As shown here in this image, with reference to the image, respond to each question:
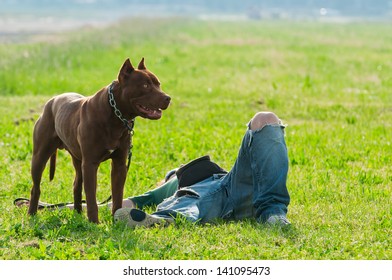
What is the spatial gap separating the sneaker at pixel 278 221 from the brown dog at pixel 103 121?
1197 millimetres

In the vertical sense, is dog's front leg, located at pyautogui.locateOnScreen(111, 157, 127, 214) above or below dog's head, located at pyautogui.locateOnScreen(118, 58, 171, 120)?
below

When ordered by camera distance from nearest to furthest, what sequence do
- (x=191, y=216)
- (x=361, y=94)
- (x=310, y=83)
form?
(x=191, y=216), (x=361, y=94), (x=310, y=83)

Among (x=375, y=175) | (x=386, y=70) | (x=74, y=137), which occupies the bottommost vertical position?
(x=386, y=70)

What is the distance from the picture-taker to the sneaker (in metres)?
7.00

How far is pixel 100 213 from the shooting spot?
25.8 ft

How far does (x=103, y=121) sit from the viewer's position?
278 inches

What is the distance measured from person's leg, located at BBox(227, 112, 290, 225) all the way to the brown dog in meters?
0.76

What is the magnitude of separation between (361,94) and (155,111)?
11.8 m

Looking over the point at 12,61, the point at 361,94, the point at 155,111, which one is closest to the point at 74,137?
the point at 155,111

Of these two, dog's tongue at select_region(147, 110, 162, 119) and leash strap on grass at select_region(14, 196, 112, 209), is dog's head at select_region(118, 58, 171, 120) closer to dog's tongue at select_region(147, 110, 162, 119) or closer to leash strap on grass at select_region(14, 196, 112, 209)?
dog's tongue at select_region(147, 110, 162, 119)

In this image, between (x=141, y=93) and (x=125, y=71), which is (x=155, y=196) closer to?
(x=141, y=93)

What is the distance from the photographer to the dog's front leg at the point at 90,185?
7195 millimetres

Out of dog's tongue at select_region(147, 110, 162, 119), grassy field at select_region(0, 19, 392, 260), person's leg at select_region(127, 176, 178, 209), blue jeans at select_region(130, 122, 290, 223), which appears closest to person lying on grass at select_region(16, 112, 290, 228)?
blue jeans at select_region(130, 122, 290, 223)
